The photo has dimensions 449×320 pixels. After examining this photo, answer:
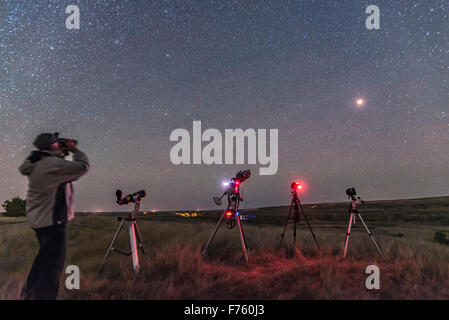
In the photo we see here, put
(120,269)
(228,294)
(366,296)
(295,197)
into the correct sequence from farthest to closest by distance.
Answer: (295,197)
(120,269)
(228,294)
(366,296)

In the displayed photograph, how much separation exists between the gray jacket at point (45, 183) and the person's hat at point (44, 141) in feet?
0.30

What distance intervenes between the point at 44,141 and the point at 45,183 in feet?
1.89

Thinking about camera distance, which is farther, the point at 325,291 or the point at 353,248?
the point at 353,248

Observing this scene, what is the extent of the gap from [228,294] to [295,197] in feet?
10.9

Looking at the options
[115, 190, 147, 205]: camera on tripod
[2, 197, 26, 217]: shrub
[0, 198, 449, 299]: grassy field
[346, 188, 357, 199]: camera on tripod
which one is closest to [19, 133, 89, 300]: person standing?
[0, 198, 449, 299]: grassy field

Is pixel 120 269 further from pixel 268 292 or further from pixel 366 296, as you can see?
pixel 366 296

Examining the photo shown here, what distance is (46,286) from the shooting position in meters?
3.06

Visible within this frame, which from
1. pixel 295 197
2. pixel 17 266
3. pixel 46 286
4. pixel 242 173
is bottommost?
pixel 17 266

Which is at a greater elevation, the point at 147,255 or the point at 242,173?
the point at 242,173

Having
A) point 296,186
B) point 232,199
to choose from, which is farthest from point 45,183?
point 296,186

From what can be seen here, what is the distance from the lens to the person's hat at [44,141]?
3207 millimetres

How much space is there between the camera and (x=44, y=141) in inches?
127

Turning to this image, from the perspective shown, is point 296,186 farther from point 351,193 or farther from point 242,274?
point 242,274
